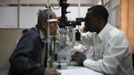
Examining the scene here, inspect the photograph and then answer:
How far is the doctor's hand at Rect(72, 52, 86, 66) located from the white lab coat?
0.11 meters

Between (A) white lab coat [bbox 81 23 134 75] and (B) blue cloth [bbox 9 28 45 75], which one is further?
(A) white lab coat [bbox 81 23 134 75]

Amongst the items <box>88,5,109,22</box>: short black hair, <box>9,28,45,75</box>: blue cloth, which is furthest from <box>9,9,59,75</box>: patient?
<box>88,5,109,22</box>: short black hair

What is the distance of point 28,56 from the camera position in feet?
6.19

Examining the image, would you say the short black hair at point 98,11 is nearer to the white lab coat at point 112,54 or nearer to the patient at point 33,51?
the white lab coat at point 112,54

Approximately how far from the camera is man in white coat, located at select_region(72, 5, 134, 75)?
2.06m

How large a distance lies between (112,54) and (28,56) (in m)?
0.68

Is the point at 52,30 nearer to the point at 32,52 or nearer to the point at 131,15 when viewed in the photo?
the point at 32,52

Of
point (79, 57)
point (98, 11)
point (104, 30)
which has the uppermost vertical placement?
point (98, 11)

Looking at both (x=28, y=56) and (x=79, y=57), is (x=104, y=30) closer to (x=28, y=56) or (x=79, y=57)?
(x=79, y=57)

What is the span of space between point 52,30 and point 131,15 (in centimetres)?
242

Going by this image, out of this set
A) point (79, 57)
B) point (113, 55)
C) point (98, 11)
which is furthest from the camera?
point (79, 57)

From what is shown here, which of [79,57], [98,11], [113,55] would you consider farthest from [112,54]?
[79,57]

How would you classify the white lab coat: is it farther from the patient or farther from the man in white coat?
the patient

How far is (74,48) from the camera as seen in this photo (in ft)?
8.43
